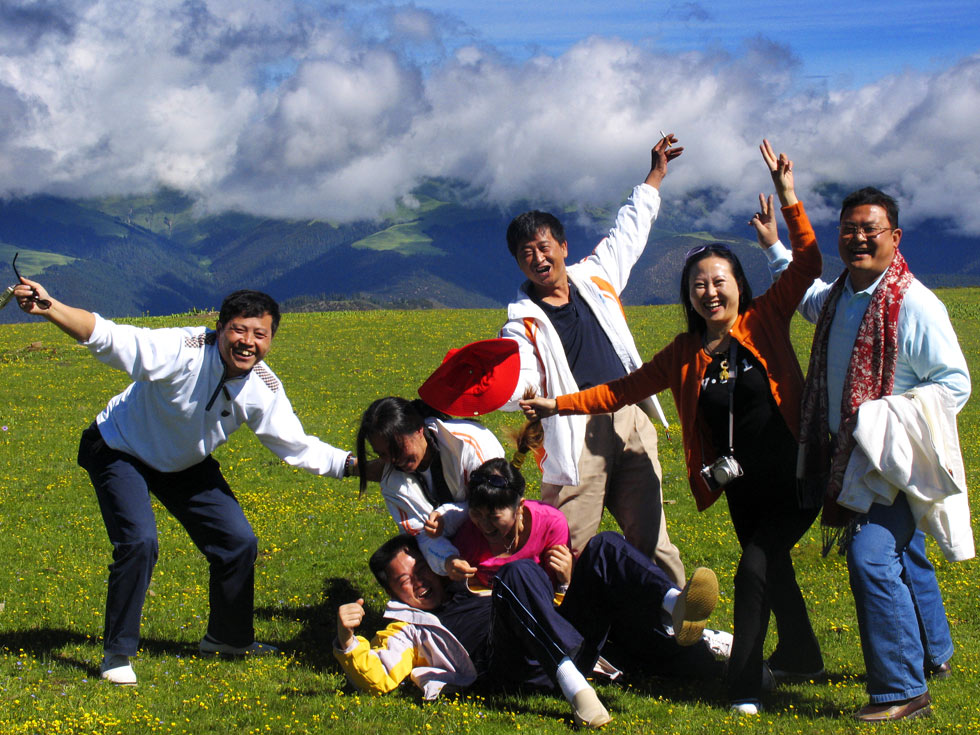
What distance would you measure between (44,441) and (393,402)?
1233 centimetres

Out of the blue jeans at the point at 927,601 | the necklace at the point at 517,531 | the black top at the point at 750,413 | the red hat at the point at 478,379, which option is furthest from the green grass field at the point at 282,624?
the red hat at the point at 478,379

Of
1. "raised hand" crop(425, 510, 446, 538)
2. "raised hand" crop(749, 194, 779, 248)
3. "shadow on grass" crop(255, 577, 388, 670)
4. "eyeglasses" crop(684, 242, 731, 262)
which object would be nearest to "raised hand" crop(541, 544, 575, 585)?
"raised hand" crop(425, 510, 446, 538)

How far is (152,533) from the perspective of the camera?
21.7 feet

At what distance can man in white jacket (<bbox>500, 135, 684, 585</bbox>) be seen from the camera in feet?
22.4

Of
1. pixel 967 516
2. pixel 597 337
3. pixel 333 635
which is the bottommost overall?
pixel 333 635

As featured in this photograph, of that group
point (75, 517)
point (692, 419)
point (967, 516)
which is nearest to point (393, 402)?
point (692, 419)

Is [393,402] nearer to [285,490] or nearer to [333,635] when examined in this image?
[333,635]

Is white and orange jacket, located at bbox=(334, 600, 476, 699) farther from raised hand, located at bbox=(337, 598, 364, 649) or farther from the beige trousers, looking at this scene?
the beige trousers

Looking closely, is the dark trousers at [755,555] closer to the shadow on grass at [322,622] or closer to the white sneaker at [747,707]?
the white sneaker at [747,707]

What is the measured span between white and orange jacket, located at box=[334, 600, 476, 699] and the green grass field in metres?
0.12

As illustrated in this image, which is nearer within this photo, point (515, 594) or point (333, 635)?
point (515, 594)

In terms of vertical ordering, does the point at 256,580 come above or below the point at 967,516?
below

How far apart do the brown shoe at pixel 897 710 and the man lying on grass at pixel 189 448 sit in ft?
12.8

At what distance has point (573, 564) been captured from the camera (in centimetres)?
649
